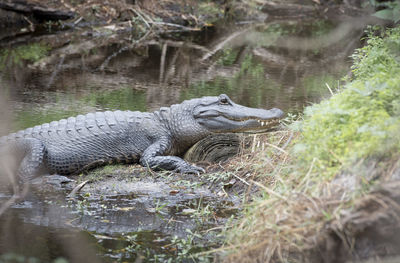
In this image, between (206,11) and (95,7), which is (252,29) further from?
(95,7)

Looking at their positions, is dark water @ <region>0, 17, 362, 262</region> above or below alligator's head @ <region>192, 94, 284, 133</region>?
below

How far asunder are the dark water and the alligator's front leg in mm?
708

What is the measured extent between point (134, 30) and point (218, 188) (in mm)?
12820

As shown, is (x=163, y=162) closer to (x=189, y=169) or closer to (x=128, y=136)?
(x=189, y=169)

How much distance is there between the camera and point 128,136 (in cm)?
579

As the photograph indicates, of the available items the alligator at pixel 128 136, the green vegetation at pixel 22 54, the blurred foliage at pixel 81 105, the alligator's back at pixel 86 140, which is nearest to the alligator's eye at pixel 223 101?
the alligator at pixel 128 136

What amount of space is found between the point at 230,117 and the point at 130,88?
3.83m

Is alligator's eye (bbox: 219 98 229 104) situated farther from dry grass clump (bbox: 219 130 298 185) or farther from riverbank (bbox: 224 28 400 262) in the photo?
riverbank (bbox: 224 28 400 262)

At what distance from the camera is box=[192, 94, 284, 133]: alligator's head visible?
596 centimetres

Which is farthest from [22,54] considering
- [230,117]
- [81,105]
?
[230,117]

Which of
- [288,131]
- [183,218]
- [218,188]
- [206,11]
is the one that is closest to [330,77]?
[288,131]

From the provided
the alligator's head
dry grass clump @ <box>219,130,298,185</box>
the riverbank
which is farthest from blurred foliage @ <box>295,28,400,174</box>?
the alligator's head

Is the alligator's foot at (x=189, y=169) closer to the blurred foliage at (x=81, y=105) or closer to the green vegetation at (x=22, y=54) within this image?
the blurred foliage at (x=81, y=105)

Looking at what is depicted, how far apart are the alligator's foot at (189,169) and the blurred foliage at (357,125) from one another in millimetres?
1857
